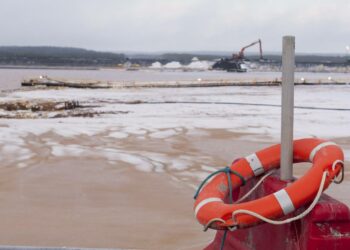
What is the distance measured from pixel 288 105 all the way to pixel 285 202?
701 millimetres

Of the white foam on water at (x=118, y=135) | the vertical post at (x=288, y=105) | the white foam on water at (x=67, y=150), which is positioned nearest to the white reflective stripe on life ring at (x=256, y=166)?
the vertical post at (x=288, y=105)

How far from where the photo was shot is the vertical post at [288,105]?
3.59 metres

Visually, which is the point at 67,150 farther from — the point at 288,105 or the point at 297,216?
the point at 297,216

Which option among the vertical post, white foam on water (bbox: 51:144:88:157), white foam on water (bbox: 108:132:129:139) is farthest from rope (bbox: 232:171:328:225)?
white foam on water (bbox: 108:132:129:139)

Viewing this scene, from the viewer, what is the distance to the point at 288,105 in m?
3.59

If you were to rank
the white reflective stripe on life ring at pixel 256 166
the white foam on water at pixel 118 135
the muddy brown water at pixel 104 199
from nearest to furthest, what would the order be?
the white reflective stripe on life ring at pixel 256 166
the muddy brown water at pixel 104 199
the white foam on water at pixel 118 135

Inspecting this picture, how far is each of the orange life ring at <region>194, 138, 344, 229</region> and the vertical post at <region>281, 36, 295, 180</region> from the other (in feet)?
0.48

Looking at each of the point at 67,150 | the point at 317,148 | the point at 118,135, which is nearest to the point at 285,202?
the point at 317,148

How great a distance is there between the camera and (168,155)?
937 centimetres

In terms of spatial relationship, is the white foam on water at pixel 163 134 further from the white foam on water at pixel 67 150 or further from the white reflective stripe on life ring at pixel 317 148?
the white reflective stripe on life ring at pixel 317 148

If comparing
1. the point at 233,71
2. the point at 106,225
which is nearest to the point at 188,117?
the point at 106,225

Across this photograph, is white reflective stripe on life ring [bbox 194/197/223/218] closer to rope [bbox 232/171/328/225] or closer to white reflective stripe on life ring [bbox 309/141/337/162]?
rope [bbox 232/171/328/225]

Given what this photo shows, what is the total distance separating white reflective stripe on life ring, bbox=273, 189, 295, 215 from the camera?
319 cm

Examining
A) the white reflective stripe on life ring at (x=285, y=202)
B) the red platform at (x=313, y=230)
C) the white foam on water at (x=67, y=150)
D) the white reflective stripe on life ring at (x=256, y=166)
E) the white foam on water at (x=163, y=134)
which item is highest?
the white reflective stripe on life ring at (x=256, y=166)
